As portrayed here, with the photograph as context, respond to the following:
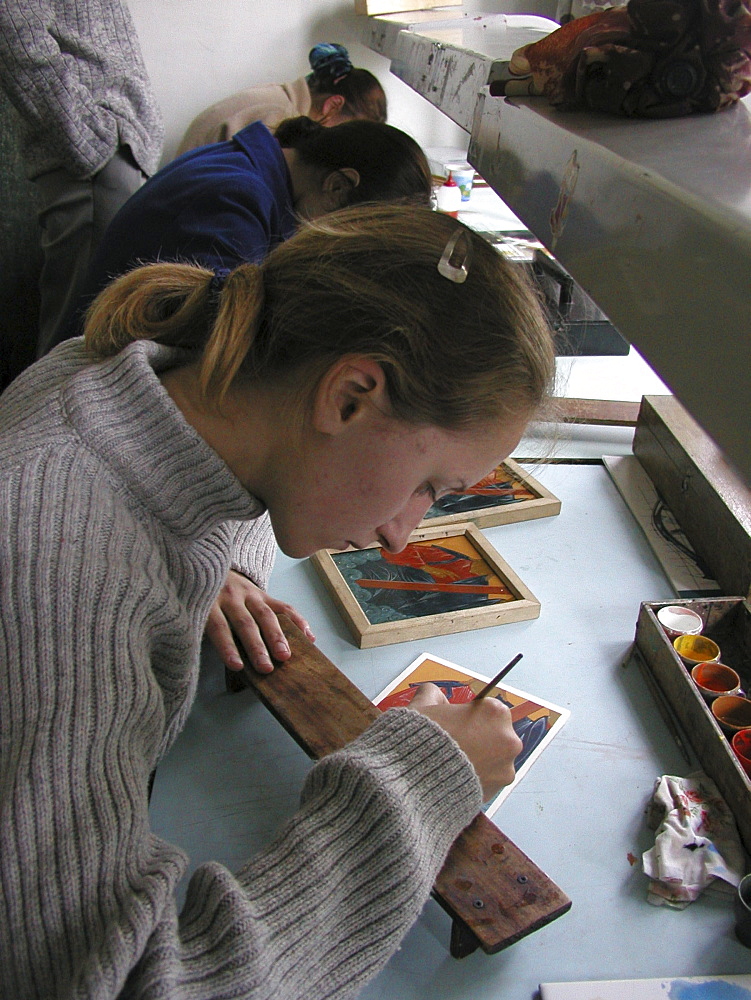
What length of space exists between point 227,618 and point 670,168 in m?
0.84

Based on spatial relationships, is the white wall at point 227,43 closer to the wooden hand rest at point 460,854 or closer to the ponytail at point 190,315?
the ponytail at point 190,315

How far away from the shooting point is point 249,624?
1130 millimetres

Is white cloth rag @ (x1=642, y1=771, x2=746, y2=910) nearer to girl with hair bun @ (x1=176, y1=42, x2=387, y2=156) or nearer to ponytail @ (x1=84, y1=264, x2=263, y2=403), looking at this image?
ponytail @ (x1=84, y1=264, x2=263, y2=403)

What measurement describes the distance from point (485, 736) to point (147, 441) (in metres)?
0.50

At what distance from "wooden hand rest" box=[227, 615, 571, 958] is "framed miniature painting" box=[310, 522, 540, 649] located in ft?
0.53

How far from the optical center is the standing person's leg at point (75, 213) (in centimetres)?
236

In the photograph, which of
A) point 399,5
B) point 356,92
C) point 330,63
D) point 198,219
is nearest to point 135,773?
point 198,219

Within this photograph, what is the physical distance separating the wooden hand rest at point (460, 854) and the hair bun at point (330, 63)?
8.04 feet

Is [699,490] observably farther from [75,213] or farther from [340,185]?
[75,213]

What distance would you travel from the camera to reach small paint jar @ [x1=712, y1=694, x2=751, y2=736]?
1.03m

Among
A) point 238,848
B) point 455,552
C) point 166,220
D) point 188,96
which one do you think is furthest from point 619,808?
point 188,96

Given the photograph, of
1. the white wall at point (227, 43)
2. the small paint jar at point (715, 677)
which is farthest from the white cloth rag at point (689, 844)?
the white wall at point (227, 43)

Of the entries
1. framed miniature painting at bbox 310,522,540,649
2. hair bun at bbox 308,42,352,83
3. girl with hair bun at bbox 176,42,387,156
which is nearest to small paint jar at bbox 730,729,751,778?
framed miniature painting at bbox 310,522,540,649

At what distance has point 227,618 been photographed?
3.78 feet
